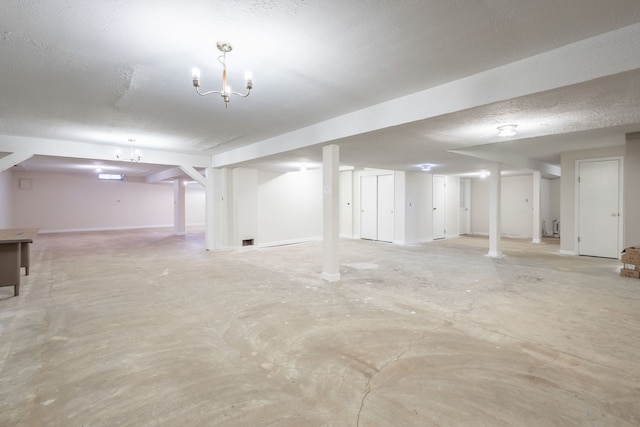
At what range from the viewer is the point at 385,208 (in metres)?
9.20

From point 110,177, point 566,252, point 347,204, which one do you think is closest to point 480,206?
point 566,252

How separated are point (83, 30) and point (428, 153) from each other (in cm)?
515

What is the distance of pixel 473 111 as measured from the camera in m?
3.07

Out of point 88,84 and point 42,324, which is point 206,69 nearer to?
point 88,84

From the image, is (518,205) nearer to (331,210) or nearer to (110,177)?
(331,210)

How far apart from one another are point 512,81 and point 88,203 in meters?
14.7

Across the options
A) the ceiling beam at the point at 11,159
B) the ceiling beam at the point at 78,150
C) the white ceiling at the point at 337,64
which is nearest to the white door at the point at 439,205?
the white ceiling at the point at 337,64

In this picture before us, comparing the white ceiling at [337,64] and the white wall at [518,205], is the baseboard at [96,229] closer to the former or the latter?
the white ceiling at [337,64]

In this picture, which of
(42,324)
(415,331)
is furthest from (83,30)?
(415,331)

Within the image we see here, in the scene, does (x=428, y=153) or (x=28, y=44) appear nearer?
(x=28, y=44)

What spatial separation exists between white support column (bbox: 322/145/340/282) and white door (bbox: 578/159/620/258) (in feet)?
18.8

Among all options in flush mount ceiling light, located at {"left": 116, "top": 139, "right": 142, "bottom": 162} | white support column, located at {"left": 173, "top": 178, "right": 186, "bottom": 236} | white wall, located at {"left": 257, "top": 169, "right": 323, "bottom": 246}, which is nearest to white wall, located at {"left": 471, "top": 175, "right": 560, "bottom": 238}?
white wall, located at {"left": 257, "top": 169, "right": 323, "bottom": 246}

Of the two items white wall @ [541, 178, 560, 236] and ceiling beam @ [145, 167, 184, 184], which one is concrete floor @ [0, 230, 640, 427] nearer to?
ceiling beam @ [145, 167, 184, 184]

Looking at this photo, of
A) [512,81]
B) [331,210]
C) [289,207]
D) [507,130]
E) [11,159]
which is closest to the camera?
[512,81]
